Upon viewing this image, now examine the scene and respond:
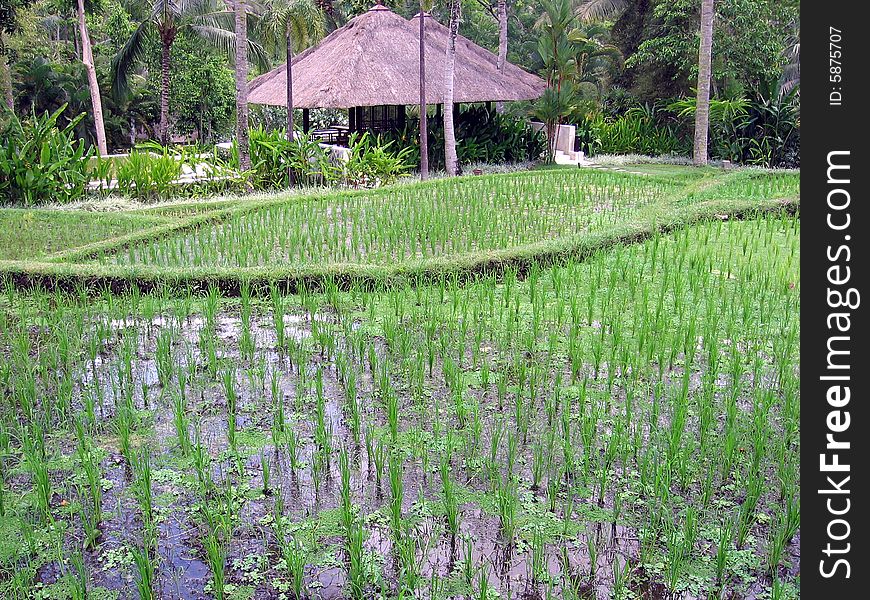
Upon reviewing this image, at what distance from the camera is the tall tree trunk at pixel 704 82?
12.8 meters

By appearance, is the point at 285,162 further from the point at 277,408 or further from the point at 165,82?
the point at 277,408

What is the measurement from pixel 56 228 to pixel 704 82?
9418 mm

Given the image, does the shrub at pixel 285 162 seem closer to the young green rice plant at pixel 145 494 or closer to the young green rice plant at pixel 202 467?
the young green rice plant at pixel 202 467

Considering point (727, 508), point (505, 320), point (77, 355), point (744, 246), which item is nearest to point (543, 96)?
point (744, 246)

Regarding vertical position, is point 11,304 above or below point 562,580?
above

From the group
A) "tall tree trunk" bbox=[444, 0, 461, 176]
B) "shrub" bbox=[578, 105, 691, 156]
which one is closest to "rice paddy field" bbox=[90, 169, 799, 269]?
"tall tree trunk" bbox=[444, 0, 461, 176]

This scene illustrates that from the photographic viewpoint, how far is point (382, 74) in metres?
14.0

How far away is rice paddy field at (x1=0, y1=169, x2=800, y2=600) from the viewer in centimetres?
266

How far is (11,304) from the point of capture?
215 inches

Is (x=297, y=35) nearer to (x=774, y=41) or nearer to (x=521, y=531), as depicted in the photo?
(x=774, y=41)

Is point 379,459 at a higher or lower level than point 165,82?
lower

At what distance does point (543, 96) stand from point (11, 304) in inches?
433

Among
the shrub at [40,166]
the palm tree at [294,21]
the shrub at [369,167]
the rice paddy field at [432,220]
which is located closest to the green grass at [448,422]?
the rice paddy field at [432,220]

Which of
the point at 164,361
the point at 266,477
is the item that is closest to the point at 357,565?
the point at 266,477
